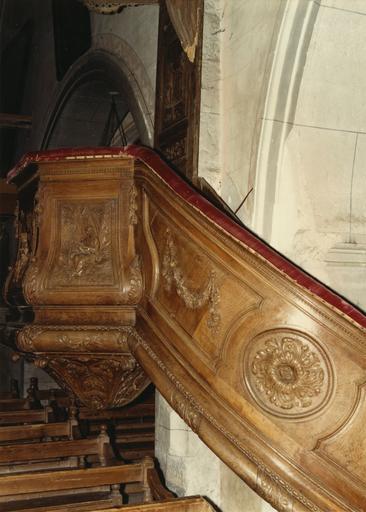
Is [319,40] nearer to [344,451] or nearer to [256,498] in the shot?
[344,451]

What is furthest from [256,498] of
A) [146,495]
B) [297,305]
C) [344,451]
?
[297,305]

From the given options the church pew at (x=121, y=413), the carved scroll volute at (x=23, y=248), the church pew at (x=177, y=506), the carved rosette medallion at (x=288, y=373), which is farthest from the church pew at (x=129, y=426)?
the carved rosette medallion at (x=288, y=373)

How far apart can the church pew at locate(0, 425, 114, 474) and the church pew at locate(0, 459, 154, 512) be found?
24 cm

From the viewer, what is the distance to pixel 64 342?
9.21 feet

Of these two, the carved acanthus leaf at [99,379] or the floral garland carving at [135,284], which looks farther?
the carved acanthus leaf at [99,379]

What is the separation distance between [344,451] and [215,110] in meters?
2.27

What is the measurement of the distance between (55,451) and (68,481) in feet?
2.26

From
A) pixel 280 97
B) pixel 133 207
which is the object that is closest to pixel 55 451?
pixel 133 207

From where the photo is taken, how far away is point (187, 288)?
235cm

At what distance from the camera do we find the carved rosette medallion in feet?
6.42

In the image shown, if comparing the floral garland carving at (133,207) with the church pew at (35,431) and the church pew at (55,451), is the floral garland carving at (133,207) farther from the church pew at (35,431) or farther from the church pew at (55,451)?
the church pew at (35,431)

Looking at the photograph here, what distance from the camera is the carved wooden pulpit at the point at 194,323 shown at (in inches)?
76.0

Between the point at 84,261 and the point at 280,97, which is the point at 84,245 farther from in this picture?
the point at 280,97

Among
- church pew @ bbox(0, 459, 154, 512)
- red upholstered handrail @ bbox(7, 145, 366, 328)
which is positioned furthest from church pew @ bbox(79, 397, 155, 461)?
red upholstered handrail @ bbox(7, 145, 366, 328)
